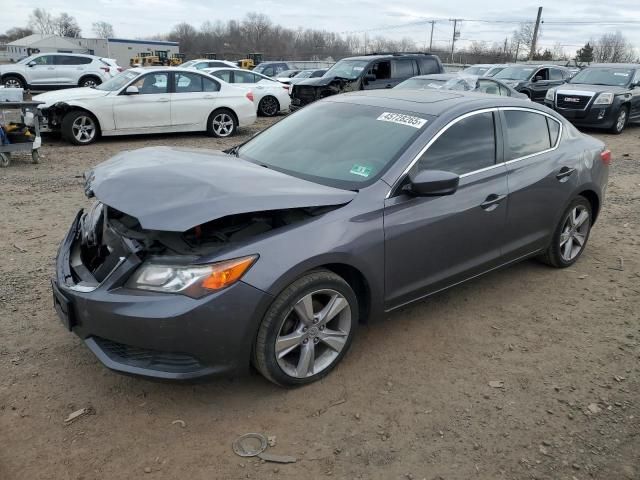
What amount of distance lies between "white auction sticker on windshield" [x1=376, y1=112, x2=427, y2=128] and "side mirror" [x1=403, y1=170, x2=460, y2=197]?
1.69 ft

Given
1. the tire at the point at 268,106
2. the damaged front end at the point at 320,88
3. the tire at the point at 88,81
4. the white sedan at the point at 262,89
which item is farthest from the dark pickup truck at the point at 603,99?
the tire at the point at 88,81

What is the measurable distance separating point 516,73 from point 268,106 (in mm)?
8910

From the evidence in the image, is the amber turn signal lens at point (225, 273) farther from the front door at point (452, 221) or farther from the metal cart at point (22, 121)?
the metal cart at point (22, 121)

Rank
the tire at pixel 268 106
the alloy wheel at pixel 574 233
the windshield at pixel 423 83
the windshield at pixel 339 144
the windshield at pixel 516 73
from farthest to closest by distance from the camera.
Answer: the windshield at pixel 516 73 → the tire at pixel 268 106 → the windshield at pixel 423 83 → the alloy wheel at pixel 574 233 → the windshield at pixel 339 144

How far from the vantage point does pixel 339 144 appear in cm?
372

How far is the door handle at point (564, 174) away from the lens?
4391 millimetres

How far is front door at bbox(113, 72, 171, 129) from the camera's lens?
10688 millimetres

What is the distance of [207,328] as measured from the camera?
2645 mm

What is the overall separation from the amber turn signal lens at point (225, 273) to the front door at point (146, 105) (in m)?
9.11

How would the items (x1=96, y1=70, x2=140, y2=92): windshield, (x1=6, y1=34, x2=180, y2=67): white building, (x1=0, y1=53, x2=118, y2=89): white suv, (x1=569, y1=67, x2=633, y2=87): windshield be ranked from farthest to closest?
(x1=6, y1=34, x2=180, y2=67): white building → (x1=0, y1=53, x2=118, y2=89): white suv → (x1=569, y1=67, x2=633, y2=87): windshield → (x1=96, y1=70, x2=140, y2=92): windshield

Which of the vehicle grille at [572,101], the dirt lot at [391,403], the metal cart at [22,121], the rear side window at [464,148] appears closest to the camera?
the dirt lot at [391,403]

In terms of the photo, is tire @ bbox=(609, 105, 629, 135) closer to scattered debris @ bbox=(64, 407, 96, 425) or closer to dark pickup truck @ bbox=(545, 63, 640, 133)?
dark pickup truck @ bbox=(545, 63, 640, 133)

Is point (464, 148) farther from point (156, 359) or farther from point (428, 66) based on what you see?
point (428, 66)

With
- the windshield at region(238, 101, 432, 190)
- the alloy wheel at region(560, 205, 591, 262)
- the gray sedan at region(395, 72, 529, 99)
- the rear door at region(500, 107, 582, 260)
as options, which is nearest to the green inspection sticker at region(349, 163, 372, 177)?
the windshield at region(238, 101, 432, 190)
